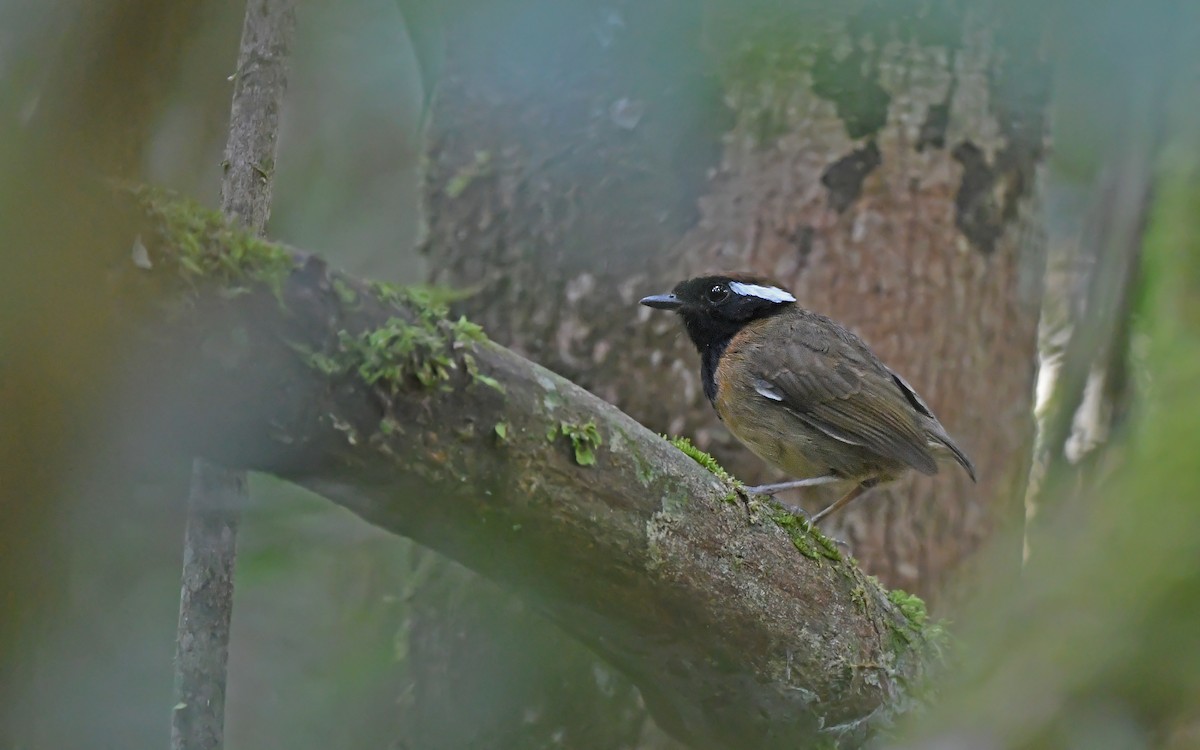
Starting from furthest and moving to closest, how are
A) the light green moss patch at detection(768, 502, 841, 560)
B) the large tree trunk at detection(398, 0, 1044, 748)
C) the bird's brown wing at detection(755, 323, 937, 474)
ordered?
the large tree trunk at detection(398, 0, 1044, 748)
the bird's brown wing at detection(755, 323, 937, 474)
the light green moss patch at detection(768, 502, 841, 560)

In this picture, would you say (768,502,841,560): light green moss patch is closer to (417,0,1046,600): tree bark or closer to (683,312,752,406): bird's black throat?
(683,312,752,406): bird's black throat

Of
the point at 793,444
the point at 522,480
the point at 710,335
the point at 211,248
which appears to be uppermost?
the point at 710,335

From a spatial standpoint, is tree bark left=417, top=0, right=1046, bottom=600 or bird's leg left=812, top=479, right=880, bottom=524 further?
tree bark left=417, top=0, right=1046, bottom=600

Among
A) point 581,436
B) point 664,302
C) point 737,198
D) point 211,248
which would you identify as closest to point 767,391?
point 664,302

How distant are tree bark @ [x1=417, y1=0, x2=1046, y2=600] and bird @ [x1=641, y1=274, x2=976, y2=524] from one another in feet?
1.09

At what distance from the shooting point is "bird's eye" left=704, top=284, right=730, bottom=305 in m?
4.82

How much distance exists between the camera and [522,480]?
2465 millimetres

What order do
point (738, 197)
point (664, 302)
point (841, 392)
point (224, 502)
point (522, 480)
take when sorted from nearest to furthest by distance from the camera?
point (522, 480)
point (224, 502)
point (841, 392)
point (664, 302)
point (738, 197)

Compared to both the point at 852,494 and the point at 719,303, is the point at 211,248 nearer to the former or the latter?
the point at 719,303

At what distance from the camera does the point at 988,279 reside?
5.34 meters

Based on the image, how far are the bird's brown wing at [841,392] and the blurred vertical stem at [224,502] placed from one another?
2.45 metres

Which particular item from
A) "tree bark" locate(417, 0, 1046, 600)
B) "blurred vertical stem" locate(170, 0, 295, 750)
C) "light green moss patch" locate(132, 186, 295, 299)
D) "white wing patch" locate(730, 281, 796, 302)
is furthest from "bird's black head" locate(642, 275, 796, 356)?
"light green moss patch" locate(132, 186, 295, 299)

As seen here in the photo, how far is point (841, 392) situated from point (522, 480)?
2.37 m

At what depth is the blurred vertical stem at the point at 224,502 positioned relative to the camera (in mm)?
2408
